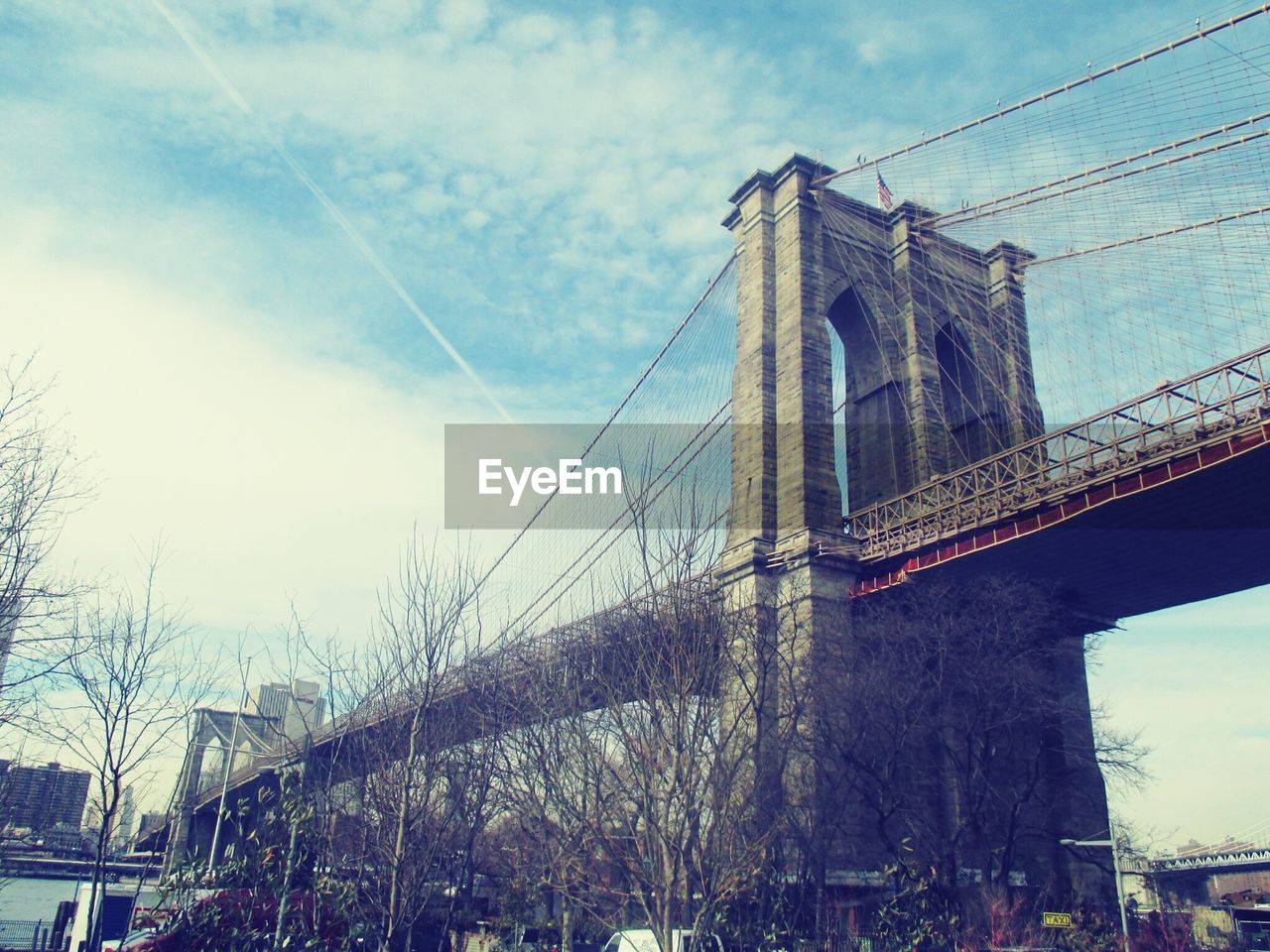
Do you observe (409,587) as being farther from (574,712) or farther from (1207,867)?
(1207,867)

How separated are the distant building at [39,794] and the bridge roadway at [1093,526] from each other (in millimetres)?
3640

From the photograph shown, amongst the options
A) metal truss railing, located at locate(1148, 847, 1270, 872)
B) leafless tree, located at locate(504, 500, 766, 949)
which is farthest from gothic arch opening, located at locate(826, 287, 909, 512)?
metal truss railing, located at locate(1148, 847, 1270, 872)

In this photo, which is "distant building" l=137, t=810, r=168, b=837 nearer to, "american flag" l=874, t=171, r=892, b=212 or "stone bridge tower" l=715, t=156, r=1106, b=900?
"stone bridge tower" l=715, t=156, r=1106, b=900

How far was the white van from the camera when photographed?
1229 cm

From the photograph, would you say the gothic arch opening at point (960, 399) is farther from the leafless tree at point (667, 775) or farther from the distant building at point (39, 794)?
the distant building at point (39, 794)

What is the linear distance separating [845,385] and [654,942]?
1057 inches

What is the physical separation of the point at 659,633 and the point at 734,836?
2.96m

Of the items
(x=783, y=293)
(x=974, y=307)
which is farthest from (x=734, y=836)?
(x=974, y=307)

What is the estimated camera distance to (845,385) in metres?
38.0

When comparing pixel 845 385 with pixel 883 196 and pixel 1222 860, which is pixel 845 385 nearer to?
pixel 883 196

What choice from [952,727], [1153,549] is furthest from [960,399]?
[952,727]

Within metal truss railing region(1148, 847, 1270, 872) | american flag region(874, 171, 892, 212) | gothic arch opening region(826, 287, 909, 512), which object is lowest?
metal truss railing region(1148, 847, 1270, 872)

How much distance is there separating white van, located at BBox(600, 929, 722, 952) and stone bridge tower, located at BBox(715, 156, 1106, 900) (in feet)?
26.9

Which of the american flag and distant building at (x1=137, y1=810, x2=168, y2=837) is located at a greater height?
the american flag
